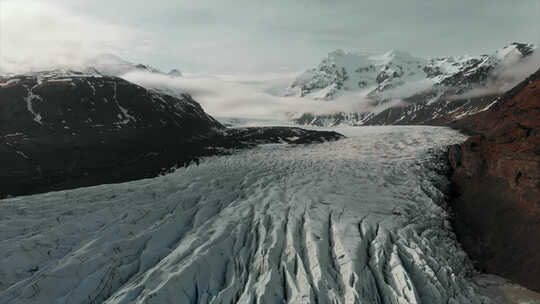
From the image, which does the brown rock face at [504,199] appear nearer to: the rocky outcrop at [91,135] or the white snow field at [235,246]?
the white snow field at [235,246]

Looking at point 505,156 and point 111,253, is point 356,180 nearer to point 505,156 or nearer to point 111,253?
point 505,156

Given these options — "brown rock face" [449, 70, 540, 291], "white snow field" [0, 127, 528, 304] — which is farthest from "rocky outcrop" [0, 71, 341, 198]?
"brown rock face" [449, 70, 540, 291]

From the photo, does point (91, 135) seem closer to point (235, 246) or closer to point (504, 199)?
point (235, 246)

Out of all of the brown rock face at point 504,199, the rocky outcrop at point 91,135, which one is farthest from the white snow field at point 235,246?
the rocky outcrop at point 91,135

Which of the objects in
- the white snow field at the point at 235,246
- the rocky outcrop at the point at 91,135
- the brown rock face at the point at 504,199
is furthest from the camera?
the rocky outcrop at the point at 91,135

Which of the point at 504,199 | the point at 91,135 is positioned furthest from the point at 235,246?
the point at 91,135

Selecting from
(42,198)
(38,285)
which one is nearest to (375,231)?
(38,285)
